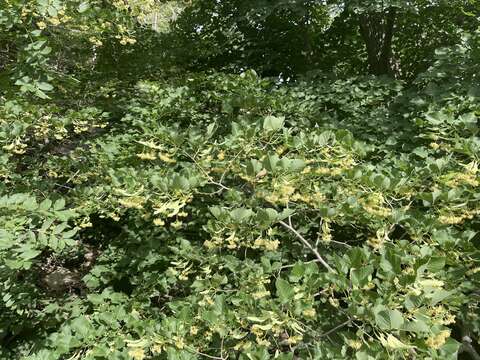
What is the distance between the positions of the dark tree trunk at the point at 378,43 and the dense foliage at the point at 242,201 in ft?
0.29

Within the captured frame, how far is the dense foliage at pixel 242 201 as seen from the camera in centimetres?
185

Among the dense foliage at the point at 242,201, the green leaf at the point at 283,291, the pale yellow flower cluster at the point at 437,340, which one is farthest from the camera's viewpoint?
the dense foliage at the point at 242,201

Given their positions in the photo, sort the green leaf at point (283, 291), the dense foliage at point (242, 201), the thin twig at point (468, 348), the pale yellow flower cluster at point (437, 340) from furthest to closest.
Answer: the thin twig at point (468, 348), the dense foliage at point (242, 201), the green leaf at point (283, 291), the pale yellow flower cluster at point (437, 340)

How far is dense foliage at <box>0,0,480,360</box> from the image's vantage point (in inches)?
72.7

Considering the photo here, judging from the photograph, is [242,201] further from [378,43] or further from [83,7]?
[378,43]

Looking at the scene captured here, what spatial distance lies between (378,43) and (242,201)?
5.67m

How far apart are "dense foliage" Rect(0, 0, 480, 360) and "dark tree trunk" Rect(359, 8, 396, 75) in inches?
3.5

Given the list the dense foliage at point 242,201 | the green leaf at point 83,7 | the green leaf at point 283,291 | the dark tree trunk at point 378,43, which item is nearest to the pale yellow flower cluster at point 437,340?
the dense foliage at point 242,201

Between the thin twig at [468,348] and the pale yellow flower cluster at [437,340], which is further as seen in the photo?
the thin twig at [468,348]

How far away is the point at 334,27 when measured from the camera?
7.07 m

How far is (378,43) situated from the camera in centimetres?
688

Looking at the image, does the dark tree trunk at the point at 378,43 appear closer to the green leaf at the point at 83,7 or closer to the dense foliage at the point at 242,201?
the dense foliage at the point at 242,201

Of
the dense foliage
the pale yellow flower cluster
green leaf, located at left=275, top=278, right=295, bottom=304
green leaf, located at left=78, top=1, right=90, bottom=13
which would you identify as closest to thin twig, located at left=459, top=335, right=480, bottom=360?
the dense foliage

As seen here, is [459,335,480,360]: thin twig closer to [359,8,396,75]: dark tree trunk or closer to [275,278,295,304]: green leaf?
[275,278,295,304]: green leaf
